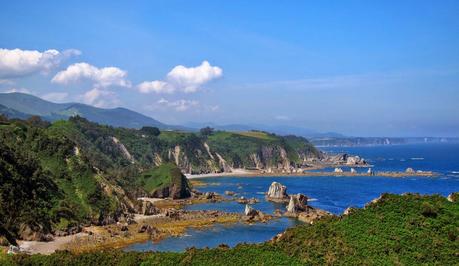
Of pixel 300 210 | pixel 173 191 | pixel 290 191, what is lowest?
pixel 300 210

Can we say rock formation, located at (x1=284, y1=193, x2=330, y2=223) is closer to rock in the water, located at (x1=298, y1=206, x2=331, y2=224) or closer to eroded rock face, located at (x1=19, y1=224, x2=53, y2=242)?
rock in the water, located at (x1=298, y1=206, x2=331, y2=224)

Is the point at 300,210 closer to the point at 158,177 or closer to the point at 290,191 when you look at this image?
the point at 290,191

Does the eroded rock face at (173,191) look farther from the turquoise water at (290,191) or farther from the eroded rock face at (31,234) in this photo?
the eroded rock face at (31,234)

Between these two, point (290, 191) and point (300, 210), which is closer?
point (300, 210)

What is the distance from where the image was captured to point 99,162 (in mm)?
148625

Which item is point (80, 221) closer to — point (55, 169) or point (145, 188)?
point (55, 169)

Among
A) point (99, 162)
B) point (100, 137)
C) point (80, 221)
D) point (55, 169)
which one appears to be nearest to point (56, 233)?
point (80, 221)

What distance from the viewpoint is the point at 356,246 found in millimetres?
42656

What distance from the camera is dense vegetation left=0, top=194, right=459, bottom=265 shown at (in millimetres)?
41625

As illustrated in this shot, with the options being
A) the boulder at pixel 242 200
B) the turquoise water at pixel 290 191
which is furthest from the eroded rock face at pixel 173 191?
the boulder at pixel 242 200

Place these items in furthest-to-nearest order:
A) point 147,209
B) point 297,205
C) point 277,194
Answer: point 277,194
point 297,205
point 147,209

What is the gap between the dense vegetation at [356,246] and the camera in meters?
41.6

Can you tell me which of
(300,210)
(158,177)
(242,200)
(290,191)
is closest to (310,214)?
(300,210)

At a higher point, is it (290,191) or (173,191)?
(173,191)
